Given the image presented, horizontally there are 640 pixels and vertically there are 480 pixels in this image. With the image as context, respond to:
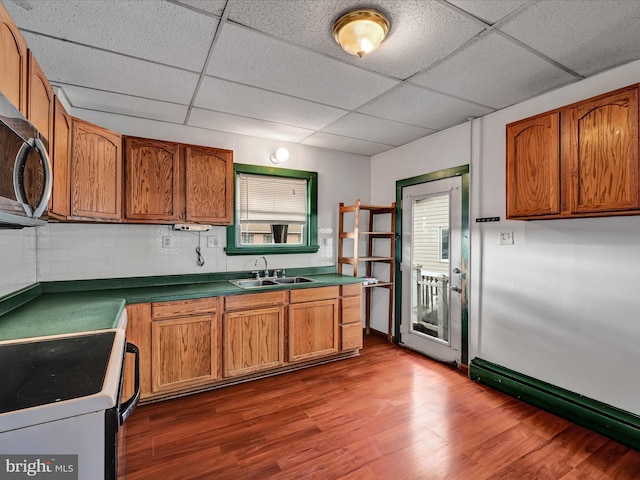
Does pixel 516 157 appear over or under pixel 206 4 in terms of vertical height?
under

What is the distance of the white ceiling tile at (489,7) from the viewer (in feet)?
5.14

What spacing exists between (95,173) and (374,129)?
2.54 meters

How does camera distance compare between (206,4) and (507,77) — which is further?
(507,77)

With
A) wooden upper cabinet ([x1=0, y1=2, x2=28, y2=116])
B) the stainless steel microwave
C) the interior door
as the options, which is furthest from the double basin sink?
wooden upper cabinet ([x1=0, y1=2, x2=28, y2=116])

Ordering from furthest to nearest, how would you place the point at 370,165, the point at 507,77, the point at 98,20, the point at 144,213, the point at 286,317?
the point at 370,165
the point at 286,317
the point at 144,213
the point at 507,77
the point at 98,20

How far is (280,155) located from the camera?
3658mm

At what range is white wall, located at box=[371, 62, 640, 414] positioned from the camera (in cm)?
213

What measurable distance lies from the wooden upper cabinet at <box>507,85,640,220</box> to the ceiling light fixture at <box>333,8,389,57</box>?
1.35 meters

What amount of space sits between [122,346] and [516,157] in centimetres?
276

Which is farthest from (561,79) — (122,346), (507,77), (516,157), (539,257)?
(122,346)

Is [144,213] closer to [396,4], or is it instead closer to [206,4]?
[206,4]

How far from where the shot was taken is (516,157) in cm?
241

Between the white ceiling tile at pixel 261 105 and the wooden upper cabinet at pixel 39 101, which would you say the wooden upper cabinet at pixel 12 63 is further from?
the white ceiling tile at pixel 261 105

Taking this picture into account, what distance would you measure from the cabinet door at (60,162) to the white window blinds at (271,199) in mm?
1583
